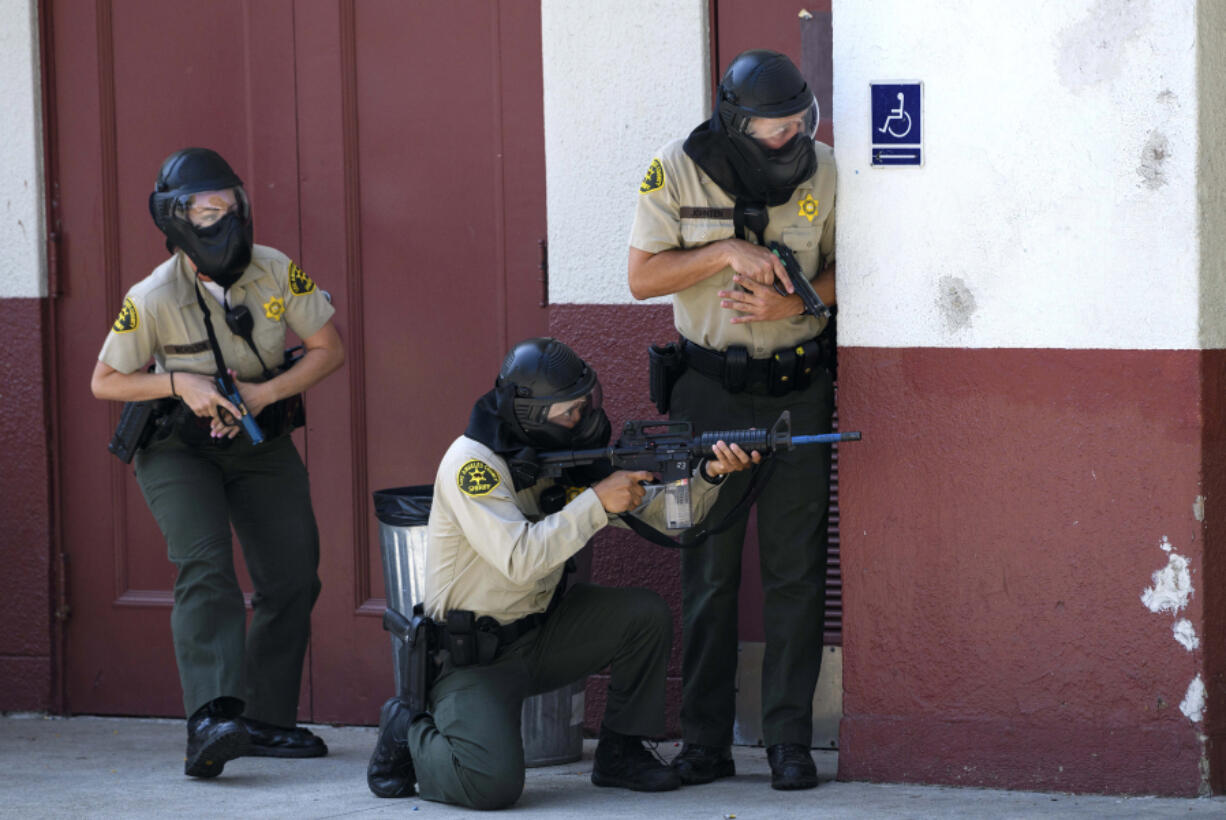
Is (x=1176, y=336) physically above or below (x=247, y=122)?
below

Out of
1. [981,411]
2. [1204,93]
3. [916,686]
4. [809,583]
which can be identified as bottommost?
[916,686]

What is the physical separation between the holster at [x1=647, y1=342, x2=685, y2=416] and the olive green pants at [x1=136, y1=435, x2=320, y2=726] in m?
1.28

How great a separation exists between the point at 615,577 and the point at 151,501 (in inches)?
61.4

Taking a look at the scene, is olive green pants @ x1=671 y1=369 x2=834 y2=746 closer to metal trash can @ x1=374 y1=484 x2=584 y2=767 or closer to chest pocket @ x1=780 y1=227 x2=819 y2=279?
chest pocket @ x1=780 y1=227 x2=819 y2=279

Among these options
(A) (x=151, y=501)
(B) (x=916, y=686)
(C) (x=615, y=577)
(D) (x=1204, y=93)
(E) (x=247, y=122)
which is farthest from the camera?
(E) (x=247, y=122)

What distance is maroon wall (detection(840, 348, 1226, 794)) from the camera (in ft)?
14.1

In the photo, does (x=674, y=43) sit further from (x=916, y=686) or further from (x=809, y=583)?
(x=916, y=686)

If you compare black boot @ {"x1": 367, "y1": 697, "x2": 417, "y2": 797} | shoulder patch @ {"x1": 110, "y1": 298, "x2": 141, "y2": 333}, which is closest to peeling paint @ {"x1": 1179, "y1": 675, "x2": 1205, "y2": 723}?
black boot @ {"x1": 367, "y1": 697, "x2": 417, "y2": 797}

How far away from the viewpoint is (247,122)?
5.81 metres

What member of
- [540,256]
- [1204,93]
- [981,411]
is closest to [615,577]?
[540,256]

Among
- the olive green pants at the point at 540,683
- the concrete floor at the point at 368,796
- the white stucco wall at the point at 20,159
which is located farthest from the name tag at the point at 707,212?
the white stucco wall at the point at 20,159

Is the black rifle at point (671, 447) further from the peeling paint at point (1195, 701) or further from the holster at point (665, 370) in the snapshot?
the peeling paint at point (1195, 701)

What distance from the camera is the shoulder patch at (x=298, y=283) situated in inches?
202

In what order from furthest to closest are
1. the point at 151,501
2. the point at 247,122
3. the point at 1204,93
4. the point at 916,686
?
the point at 247,122, the point at 151,501, the point at 916,686, the point at 1204,93
